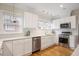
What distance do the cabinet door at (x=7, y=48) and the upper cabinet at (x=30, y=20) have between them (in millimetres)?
539

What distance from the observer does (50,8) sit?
6.19 feet

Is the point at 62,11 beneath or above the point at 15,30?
above

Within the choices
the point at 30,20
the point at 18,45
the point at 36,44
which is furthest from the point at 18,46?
the point at 30,20

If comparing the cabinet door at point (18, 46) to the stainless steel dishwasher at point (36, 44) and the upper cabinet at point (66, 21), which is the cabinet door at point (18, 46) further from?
the upper cabinet at point (66, 21)

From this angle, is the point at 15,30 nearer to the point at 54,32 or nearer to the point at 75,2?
the point at 54,32

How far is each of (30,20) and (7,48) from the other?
2.60 ft

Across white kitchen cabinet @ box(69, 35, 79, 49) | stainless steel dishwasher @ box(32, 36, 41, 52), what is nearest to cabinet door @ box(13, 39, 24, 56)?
stainless steel dishwasher @ box(32, 36, 41, 52)

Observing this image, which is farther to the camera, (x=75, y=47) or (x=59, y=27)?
(x=59, y=27)

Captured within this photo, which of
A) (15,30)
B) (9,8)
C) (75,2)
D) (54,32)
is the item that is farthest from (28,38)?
(75,2)

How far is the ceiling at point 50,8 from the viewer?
1837 millimetres

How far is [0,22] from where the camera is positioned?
6.07 ft

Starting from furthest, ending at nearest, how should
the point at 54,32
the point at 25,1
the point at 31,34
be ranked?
1. the point at 31,34
2. the point at 54,32
3. the point at 25,1

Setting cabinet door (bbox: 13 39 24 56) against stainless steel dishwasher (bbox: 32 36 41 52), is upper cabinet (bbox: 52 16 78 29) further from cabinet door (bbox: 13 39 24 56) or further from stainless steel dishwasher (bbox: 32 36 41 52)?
cabinet door (bbox: 13 39 24 56)

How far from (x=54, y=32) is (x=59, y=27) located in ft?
Result: 0.52
